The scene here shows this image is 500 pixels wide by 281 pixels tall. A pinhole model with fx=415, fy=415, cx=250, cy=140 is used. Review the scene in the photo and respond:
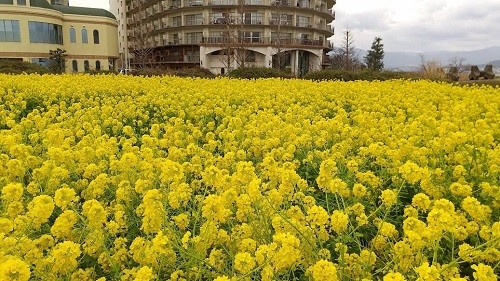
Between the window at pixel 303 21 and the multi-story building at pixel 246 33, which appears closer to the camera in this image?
the multi-story building at pixel 246 33

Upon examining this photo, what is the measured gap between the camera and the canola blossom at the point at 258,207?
2381 millimetres

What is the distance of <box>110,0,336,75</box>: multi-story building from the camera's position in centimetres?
4628

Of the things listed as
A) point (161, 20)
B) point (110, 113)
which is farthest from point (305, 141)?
point (161, 20)

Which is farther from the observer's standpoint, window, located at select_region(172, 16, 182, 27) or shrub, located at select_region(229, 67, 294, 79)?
window, located at select_region(172, 16, 182, 27)

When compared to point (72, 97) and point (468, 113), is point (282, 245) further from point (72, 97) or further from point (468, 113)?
point (72, 97)

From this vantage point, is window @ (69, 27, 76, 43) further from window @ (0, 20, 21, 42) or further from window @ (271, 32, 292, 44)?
window @ (271, 32, 292, 44)

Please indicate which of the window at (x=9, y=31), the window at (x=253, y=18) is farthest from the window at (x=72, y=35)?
the window at (x=253, y=18)

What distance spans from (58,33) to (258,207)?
1895 inches

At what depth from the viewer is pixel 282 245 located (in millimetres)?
2227

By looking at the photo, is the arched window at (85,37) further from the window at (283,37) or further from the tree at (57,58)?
the window at (283,37)

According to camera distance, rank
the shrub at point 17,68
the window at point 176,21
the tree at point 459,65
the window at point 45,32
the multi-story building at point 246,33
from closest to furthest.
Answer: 1. the shrub at point 17,68
2. the tree at point 459,65
3. the window at point 45,32
4. the multi-story building at point 246,33
5. the window at point 176,21

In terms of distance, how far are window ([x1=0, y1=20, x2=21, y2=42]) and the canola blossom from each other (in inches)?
1563

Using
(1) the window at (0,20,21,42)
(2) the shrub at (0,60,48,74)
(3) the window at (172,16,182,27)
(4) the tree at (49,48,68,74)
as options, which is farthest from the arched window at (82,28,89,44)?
(2) the shrub at (0,60,48,74)

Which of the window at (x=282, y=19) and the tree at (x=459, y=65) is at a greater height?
the window at (x=282, y=19)
